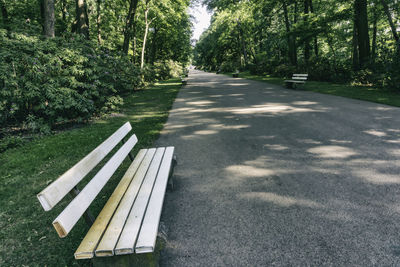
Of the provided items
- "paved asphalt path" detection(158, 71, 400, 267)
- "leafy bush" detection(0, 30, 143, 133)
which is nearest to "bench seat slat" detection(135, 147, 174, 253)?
"paved asphalt path" detection(158, 71, 400, 267)

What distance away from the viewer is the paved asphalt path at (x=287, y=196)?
2209 mm

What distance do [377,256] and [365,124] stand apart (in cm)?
476

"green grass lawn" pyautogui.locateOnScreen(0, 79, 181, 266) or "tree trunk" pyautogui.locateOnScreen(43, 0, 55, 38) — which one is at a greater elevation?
"tree trunk" pyautogui.locateOnScreen(43, 0, 55, 38)

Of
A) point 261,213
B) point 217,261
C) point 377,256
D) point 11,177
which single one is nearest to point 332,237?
point 377,256

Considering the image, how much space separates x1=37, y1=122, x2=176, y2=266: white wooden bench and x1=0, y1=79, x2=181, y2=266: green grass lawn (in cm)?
51

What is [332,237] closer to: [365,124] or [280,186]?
[280,186]

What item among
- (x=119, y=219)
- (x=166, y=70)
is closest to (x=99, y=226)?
(x=119, y=219)

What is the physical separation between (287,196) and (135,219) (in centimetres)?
205

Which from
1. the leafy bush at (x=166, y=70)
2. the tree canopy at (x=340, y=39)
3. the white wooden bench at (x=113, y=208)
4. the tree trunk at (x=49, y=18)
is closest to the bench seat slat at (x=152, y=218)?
the white wooden bench at (x=113, y=208)

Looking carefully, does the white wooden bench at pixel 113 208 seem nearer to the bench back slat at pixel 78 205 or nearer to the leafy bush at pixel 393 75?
the bench back slat at pixel 78 205

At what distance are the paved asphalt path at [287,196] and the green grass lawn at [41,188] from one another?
1031 mm

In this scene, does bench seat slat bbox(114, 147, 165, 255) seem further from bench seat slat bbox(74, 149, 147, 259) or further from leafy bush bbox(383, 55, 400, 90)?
leafy bush bbox(383, 55, 400, 90)

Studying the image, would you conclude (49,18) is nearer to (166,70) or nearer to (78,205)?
(78,205)

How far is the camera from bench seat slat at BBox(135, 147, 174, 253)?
1719 mm
